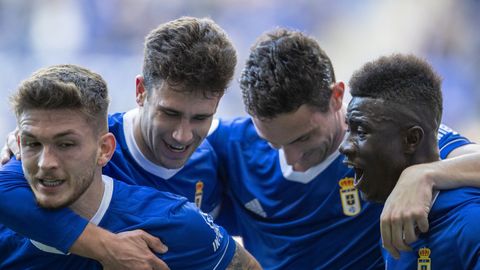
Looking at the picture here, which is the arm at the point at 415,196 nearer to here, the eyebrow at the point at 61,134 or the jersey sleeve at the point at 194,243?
the jersey sleeve at the point at 194,243

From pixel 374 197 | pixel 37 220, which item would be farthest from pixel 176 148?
pixel 374 197

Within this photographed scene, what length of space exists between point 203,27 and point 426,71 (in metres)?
0.88

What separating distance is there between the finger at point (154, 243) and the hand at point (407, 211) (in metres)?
0.68

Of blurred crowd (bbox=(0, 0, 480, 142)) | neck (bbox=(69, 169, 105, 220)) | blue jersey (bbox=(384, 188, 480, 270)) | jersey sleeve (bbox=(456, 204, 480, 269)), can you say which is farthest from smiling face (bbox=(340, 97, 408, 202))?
blurred crowd (bbox=(0, 0, 480, 142))

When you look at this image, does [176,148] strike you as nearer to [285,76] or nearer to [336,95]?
[285,76]

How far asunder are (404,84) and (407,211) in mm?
402

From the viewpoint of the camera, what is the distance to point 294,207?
3.21 meters

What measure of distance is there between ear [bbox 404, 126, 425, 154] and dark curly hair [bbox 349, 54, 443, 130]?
58 mm

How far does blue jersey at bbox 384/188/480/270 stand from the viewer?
218 centimetres

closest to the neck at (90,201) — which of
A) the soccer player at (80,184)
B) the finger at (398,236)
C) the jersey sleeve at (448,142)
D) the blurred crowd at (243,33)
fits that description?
the soccer player at (80,184)

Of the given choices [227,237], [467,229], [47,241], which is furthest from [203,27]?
[467,229]

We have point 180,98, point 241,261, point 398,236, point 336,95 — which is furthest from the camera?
point 336,95

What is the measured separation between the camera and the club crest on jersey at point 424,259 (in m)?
2.31

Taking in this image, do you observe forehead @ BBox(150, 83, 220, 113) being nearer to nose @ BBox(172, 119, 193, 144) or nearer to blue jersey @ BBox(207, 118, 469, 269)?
nose @ BBox(172, 119, 193, 144)
